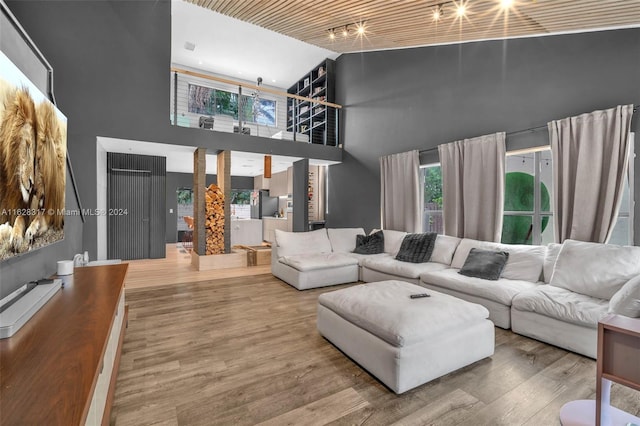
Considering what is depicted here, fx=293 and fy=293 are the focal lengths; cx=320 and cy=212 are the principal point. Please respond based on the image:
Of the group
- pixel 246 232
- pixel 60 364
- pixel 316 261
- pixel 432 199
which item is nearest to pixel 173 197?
pixel 246 232

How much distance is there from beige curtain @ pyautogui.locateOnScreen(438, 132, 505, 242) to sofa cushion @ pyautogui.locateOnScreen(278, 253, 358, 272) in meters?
1.68

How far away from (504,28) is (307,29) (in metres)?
2.45

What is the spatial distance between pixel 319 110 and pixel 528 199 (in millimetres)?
5435

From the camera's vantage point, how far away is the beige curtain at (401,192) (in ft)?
17.0

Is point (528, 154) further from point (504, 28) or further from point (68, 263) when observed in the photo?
point (68, 263)

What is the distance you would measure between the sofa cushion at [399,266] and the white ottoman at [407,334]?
54.6 inches

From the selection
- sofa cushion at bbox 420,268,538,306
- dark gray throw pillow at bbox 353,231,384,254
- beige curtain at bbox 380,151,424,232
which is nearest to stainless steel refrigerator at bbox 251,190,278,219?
beige curtain at bbox 380,151,424,232

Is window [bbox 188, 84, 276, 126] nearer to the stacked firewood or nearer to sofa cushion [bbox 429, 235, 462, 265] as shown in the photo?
the stacked firewood

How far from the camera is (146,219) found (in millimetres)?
6676

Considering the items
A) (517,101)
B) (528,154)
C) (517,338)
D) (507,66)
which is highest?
(507,66)

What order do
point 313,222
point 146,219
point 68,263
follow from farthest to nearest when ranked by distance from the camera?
1. point 313,222
2. point 146,219
3. point 68,263

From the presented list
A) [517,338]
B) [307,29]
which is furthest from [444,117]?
[517,338]

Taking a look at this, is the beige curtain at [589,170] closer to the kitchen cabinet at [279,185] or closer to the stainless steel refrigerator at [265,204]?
the kitchen cabinet at [279,185]

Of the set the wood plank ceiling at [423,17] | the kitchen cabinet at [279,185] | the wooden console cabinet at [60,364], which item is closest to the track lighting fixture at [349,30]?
the wood plank ceiling at [423,17]
